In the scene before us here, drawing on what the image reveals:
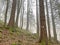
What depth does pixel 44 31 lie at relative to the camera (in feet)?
28.5

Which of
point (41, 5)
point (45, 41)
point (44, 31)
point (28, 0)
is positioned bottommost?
point (45, 41)

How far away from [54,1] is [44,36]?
12163 millimetres

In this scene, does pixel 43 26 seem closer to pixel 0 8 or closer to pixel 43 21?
pixel 43 21

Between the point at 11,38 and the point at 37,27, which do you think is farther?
the point at 37,27

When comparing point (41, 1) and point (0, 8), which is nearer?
point (41, 1)

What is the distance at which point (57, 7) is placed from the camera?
18766mm

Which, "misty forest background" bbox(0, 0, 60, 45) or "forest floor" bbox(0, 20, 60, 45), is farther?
"misty forest background" bbox(0, 0, 60, 45)

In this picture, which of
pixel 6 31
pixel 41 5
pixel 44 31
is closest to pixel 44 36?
pixel 44 31

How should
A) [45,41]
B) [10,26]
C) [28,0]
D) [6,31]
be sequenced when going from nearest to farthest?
[45,41] → [6,31] → [10,26] → [28,0]

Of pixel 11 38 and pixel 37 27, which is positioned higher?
pixel 37 27

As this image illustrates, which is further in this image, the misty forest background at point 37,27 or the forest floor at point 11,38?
the misty forest background at point 37,27

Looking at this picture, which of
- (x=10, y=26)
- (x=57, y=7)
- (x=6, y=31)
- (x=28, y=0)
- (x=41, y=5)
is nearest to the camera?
(x=41, y=5)

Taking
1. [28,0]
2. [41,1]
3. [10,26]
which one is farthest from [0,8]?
[41,1]

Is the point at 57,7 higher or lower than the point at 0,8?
lower
